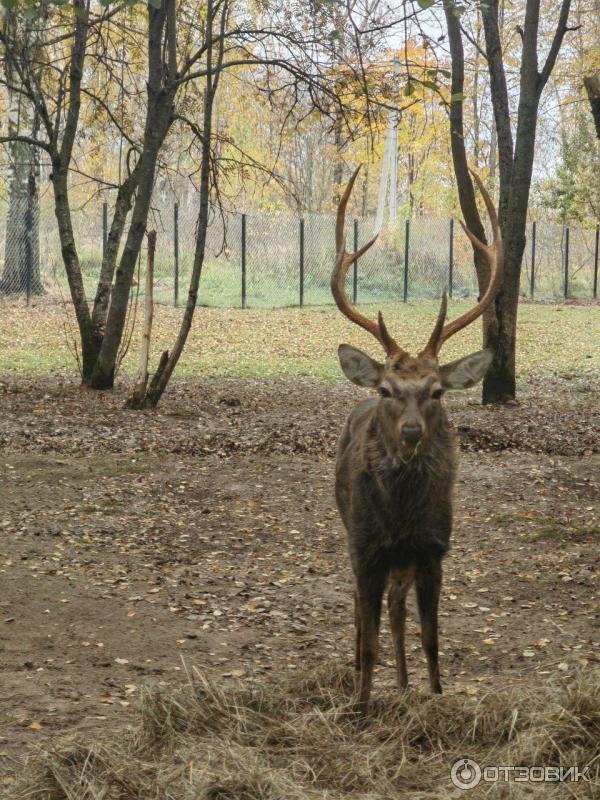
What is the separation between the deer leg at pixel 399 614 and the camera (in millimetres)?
5309

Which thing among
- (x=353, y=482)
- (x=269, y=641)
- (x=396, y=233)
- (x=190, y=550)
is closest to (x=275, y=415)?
(x=190, y=550)

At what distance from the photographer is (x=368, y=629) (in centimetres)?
510

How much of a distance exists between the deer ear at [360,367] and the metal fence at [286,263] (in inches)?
822

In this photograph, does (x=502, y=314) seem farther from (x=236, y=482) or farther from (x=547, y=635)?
(x=547, y=635)

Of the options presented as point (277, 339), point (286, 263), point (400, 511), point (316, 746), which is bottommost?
point (316, 746)

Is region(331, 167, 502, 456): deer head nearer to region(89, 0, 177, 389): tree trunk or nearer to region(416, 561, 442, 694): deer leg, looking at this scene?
region(416, 561, 442, 694): deer leg

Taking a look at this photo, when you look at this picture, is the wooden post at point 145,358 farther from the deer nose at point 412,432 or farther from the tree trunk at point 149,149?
the deer nose at point 412,432

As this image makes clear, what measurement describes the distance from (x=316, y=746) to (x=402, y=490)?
1219 mm

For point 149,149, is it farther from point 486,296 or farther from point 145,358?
point 486,296

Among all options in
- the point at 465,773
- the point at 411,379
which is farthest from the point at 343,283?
the point at 465,773

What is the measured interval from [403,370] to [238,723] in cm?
174

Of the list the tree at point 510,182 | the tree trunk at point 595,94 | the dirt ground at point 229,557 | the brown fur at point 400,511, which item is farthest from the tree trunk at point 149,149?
the brown fur at point 400,511

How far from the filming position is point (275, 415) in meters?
12.8

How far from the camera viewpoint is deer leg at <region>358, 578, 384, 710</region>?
16.7 ft
